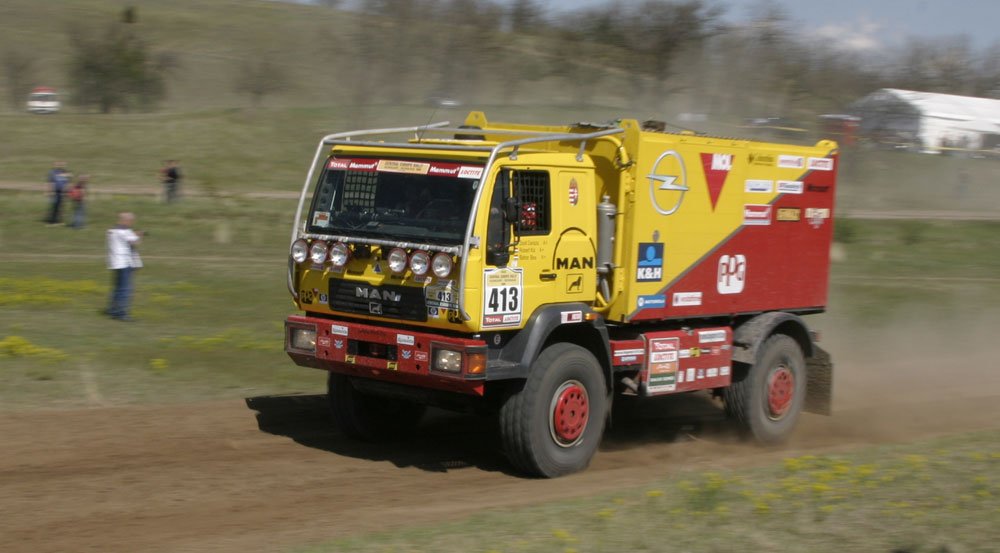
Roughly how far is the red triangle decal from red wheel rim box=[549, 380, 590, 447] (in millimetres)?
2685

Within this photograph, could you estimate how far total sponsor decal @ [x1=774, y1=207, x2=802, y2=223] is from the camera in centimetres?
1244

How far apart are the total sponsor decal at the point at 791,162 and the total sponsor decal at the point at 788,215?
1.56 ft

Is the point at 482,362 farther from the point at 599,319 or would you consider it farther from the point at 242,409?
the point at 242,409

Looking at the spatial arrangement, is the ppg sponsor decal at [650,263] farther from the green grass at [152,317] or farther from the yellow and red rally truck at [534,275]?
the green grass at [152,317]

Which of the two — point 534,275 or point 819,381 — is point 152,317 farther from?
point 819,381

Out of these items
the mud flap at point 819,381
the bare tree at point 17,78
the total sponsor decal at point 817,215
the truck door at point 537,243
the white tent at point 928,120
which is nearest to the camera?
the truck door at point 537,243

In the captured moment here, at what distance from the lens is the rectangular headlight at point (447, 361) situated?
920 centimetres

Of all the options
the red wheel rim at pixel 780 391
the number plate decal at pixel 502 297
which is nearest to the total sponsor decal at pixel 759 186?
the red wheel rim at pixel 780 391

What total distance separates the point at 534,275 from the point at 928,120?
3564 centimetres

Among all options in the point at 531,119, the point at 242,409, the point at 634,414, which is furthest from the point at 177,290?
the point at 531,119

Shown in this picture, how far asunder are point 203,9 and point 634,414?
92.4 meters

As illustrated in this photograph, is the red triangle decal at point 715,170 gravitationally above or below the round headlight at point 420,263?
above

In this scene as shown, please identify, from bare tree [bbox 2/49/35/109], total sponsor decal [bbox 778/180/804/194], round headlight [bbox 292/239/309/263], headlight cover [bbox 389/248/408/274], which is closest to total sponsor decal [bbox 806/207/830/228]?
total sponsor decal [bbox 778/180/804/194]

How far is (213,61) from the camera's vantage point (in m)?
86.8
